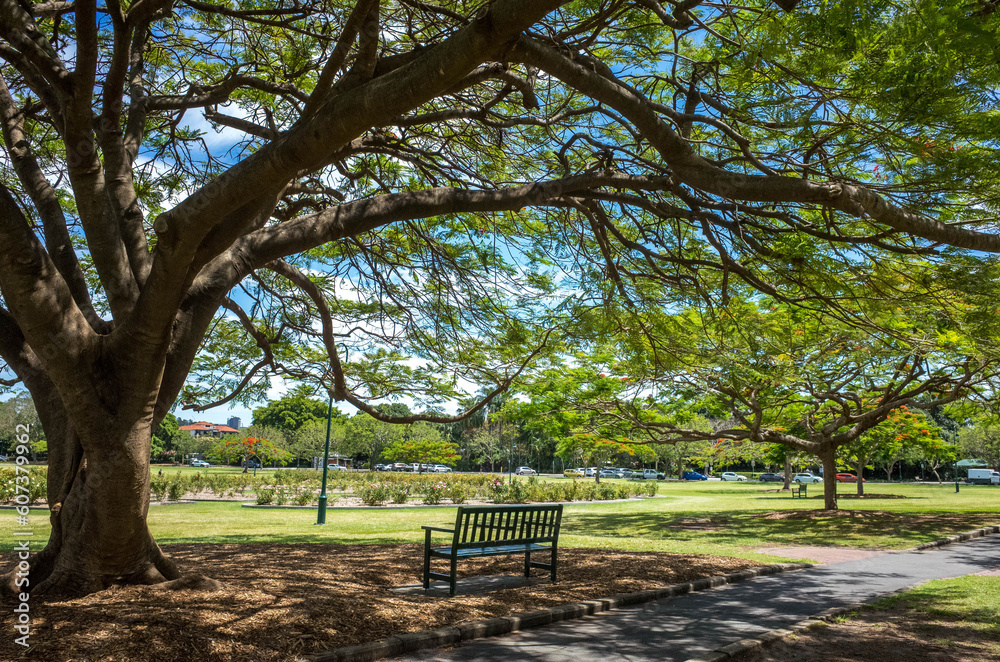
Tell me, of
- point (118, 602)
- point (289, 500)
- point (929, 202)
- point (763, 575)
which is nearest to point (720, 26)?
point (929, 202)

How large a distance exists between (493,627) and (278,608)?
6.03ft

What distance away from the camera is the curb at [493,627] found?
15.7ft

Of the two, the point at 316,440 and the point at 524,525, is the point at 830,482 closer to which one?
the point at 524,525

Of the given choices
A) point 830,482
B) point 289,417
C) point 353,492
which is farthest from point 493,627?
point 289,417

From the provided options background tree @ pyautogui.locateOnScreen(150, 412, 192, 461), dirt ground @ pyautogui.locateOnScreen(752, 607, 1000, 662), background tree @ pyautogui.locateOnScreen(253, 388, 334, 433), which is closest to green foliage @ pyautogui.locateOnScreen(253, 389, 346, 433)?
background tree @ pyautogui.locateOnScreen(253, 388, 334, 433)

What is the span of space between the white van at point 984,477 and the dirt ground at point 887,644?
73.2 metres

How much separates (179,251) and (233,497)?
26916 millimetres

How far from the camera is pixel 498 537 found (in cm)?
805

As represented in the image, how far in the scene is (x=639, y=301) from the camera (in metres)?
10.0

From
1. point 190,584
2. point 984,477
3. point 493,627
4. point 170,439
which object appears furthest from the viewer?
point 170,439

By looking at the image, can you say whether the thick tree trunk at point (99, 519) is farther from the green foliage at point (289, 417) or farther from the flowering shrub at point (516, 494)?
the green foliage at point (289, 417)

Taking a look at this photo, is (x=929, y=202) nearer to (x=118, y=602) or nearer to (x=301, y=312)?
(x=118, y=602)

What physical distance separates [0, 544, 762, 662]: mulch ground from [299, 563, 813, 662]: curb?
16 cm

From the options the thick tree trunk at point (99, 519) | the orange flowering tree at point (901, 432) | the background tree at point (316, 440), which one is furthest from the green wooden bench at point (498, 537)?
the background tree at point (316, 440)
